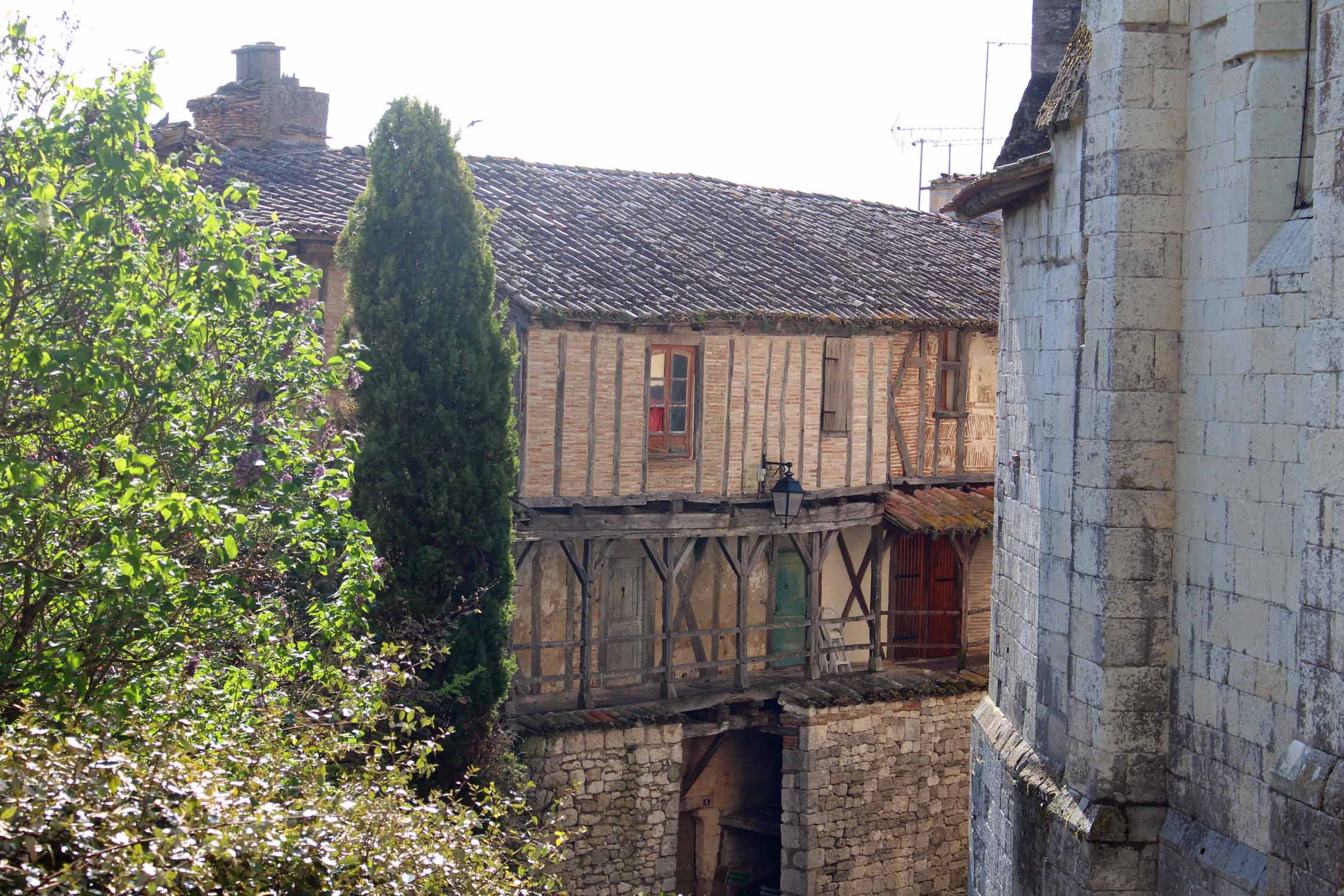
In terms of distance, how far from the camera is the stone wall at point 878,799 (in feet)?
52.9

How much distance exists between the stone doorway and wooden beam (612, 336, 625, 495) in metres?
3.49

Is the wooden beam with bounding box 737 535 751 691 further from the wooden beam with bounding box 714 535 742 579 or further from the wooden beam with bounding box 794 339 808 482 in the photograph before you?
the wooden beam with bounding box 794 339 808 482

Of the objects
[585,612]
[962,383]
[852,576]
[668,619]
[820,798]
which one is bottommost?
[820,798]

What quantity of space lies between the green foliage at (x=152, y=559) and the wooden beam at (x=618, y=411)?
6927 mm

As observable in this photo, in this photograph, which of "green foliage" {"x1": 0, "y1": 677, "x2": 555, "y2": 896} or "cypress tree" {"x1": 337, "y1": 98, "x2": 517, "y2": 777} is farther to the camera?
"cypress tree" {"x1": 337, "y1": 98, "x2": 517, "y2": 777}

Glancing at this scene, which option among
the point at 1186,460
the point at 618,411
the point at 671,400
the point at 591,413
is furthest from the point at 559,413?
the point at 1186,460

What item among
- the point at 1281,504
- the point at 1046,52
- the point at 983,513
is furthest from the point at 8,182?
the point at 983,513

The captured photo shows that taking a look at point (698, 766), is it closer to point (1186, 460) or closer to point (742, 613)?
point (742, 613)

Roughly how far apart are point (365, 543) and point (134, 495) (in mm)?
2249

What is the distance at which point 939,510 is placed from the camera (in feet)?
56.3

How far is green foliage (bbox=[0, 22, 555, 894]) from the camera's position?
16.9 ft

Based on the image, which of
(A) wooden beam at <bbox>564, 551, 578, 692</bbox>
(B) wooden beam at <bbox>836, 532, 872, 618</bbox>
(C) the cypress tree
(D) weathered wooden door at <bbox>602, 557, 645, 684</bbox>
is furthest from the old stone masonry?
(B) wooden beam at <bbox>836, 532, 872, 618</bbox>

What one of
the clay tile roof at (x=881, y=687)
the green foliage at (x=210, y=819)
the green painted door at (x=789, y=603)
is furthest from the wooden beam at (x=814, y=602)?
the green foliage at (x=210, y=819)

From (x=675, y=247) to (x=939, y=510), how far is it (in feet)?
14.1
